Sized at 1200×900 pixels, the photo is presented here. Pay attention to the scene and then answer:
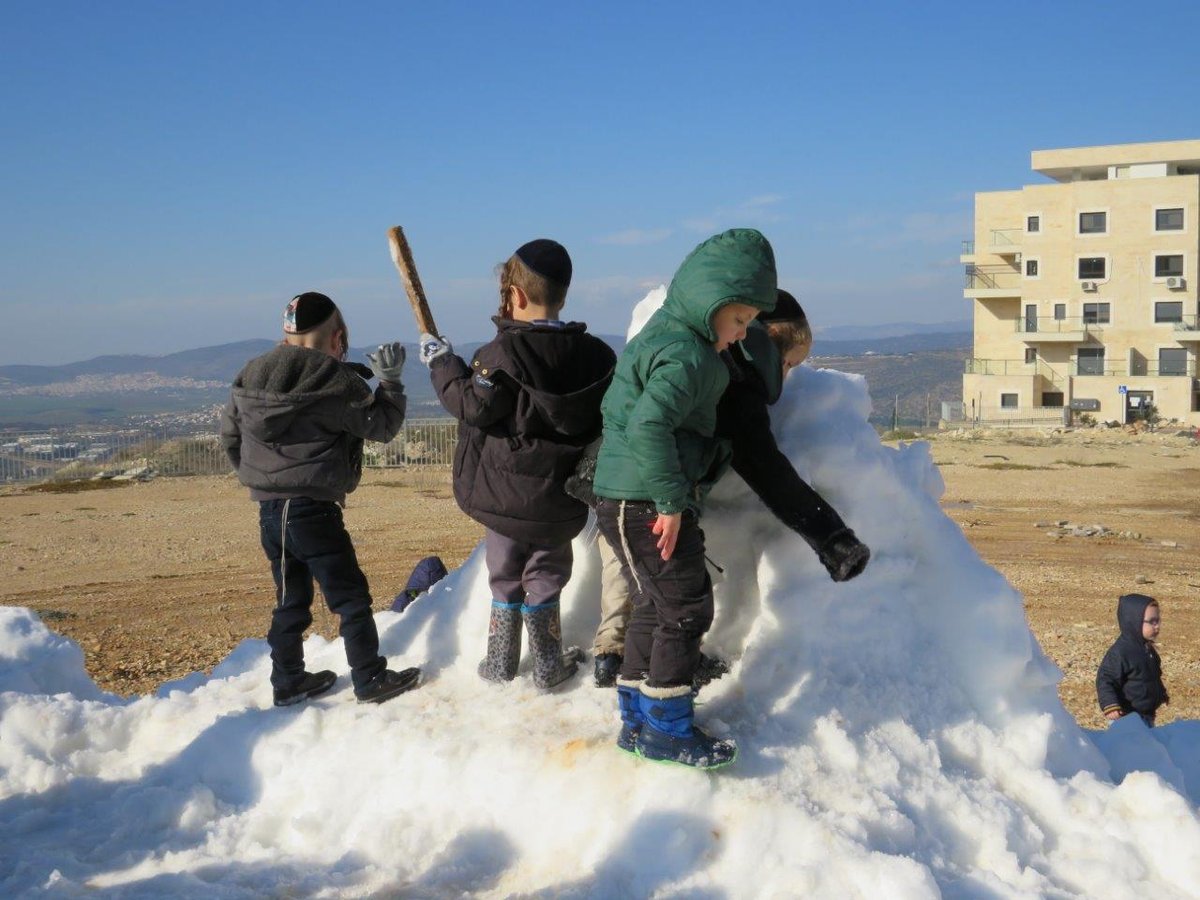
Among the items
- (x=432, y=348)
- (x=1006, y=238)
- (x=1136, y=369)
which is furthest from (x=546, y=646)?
(x=1006, y=238)

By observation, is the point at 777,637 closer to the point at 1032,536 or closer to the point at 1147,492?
the point at 1032,536

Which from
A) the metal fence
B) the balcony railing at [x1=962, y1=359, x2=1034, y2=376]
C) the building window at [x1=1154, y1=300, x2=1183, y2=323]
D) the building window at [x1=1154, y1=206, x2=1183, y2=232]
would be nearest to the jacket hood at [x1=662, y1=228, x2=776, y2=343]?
the metal fence

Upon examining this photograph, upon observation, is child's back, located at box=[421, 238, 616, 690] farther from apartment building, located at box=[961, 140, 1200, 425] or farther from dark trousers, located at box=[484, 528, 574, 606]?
apartment building, located at box=[961, 140, 1200, 425]

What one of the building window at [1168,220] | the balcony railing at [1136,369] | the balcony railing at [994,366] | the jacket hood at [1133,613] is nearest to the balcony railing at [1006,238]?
the balcony railing at [994,366]

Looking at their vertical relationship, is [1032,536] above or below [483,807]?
below

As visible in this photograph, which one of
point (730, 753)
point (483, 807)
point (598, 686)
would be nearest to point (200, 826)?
point (483, 807)

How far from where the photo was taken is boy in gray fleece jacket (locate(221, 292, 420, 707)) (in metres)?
3.73

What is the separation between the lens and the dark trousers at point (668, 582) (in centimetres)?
307

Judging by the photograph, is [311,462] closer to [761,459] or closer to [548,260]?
[548,260]

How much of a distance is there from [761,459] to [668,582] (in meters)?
0.51

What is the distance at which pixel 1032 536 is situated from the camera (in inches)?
492

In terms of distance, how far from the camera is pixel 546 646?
362 cm

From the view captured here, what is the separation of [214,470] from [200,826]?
1937 cm

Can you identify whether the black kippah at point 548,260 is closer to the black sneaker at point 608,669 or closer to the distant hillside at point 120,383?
the black sneaker at point 608,669
